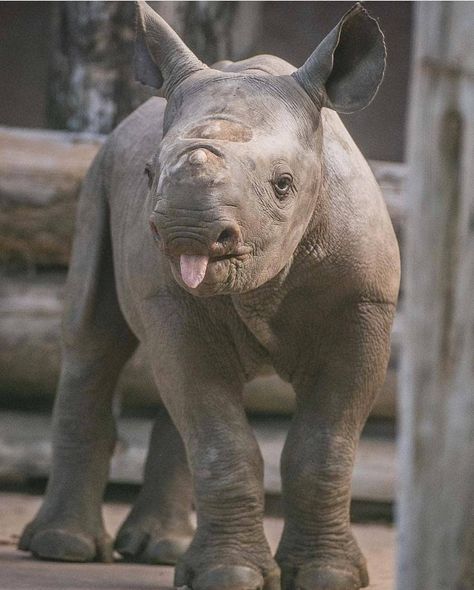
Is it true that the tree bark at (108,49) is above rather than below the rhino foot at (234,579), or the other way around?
above

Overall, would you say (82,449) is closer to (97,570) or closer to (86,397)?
(86,397)

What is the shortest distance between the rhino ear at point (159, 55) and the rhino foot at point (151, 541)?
205cm

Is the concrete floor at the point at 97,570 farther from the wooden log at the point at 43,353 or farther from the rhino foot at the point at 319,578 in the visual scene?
the wooden log at the point at 43,353

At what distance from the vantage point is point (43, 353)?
358 inches

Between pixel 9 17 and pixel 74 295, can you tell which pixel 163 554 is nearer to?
pixel 74 295

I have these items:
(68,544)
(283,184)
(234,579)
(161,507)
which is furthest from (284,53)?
(234,579)

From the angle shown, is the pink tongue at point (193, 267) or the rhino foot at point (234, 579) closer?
the pink tongue at point (193, 267)

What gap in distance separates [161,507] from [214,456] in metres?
1.55

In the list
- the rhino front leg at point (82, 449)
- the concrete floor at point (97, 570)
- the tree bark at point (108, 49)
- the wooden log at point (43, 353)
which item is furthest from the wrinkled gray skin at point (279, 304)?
the tree bark at point (108, 49)

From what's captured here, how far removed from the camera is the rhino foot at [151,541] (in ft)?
22.8

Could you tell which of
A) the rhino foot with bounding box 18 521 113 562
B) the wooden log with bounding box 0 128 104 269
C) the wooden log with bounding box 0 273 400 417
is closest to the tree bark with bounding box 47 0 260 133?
the wooden log with bounding box 0 128 104 269

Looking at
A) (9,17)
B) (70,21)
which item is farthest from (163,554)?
(9,17)

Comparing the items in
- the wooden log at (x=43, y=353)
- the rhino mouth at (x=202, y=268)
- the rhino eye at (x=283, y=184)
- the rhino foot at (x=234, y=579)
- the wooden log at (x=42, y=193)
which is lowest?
the wooden log at (x=43, y=353)

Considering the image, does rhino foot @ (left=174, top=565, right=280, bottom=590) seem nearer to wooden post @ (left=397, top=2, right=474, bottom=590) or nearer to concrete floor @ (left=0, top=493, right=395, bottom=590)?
concrete floor @ (left=0, top=493, right=395, bottom=590)
